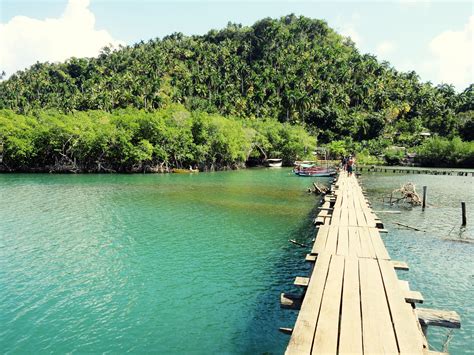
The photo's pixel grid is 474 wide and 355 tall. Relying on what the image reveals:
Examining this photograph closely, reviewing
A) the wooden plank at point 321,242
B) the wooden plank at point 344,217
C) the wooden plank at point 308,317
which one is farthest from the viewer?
the wooden plank at point 344,217

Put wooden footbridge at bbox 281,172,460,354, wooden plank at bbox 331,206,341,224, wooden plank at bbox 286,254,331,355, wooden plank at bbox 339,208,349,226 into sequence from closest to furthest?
wooden plank at bbox 286,254,331,355
wooden footbridge at bbox 281,172,460,354
wooden plank at bbox 339,208,349,226
wooden plank at bbox 331,206,341,224

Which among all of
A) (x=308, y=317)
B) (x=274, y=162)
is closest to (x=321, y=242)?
(x=308, y=317)

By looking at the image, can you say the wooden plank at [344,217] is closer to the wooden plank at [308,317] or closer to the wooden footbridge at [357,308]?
the wooden footbridge at [357,308]

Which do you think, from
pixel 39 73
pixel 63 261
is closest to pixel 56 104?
pixel 39 73

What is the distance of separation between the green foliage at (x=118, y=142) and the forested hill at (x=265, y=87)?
34264mm

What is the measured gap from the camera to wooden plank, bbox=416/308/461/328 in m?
7.89

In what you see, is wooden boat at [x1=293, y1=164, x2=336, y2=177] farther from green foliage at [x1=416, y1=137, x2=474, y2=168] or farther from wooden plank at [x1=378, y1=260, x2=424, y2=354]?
wooden plank at [x1=378, y1=260, x2=424, y2=354]

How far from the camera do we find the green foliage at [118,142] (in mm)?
67688

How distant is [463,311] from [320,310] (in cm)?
784

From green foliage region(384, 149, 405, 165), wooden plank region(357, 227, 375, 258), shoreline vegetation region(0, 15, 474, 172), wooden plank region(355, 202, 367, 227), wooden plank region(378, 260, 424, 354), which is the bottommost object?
wooden plank region(378, 260, 424, 354)

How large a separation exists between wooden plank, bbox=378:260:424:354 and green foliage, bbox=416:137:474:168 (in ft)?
286

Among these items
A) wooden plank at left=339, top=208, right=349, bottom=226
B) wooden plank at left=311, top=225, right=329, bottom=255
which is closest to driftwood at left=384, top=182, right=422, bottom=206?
wooden plank at left=339, top=208, right=349, bottom=226

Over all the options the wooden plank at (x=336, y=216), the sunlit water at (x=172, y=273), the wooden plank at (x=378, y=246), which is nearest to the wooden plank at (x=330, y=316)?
the wooden plank at (x=378, y=246)

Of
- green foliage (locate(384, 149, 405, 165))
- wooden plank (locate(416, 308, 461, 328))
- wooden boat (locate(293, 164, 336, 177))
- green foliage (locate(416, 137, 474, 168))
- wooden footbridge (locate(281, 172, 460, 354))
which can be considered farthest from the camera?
green foliage (locate(384, 149, 405, 165))
